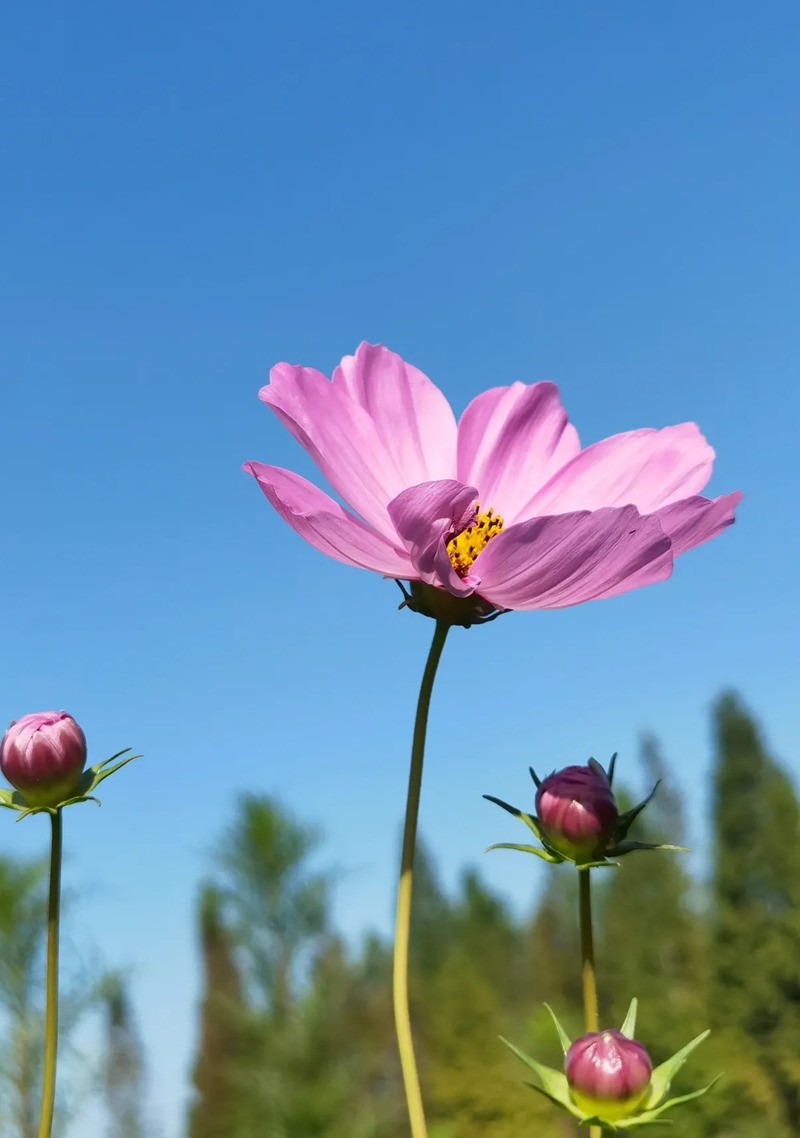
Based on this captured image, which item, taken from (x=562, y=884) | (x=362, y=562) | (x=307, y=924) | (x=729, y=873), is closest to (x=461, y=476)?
(x=362, y=562)

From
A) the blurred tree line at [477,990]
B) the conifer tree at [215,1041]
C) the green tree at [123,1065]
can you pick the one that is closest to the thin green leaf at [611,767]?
the blurred tree line at [477,990]

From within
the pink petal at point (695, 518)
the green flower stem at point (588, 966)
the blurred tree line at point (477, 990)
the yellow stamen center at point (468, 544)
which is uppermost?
the blurred tree line at point (477, 990)

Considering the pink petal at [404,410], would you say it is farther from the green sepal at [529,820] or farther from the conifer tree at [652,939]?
the conifer tree at [652,939]

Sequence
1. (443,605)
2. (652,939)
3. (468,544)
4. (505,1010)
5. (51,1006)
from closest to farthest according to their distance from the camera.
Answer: (51,1006), (443,605), (468,544), (652,939), (505,1010)

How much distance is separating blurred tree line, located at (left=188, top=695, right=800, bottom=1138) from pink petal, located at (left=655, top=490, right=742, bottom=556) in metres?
12.2

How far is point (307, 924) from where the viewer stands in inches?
501

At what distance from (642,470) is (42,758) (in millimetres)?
500

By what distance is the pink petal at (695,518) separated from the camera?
892 millimetres

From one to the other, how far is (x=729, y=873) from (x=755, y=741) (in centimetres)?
288

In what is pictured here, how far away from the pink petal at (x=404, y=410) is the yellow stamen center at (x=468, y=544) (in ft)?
0.17

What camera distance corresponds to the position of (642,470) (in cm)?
104

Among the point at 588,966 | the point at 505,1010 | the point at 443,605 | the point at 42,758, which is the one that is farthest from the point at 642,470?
the point at 505,1010

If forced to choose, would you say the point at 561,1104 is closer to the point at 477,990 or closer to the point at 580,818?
the point at 580,818

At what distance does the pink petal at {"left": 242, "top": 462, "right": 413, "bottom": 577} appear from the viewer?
33.3 inches
